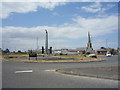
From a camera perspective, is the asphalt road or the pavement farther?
the pavement

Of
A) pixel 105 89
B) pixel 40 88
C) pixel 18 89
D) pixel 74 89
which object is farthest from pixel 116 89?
pixel 18 89

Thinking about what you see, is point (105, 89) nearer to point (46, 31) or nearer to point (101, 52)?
point (46, 31)

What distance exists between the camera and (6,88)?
858cm

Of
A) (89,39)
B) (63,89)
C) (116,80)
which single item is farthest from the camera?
(89,39)

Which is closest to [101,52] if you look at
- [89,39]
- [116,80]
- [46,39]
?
[89,39]

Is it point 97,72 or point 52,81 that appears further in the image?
point 97,72

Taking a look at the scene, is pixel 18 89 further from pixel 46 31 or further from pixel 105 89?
Result: pixel 46 31

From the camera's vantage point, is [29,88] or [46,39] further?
[46,39]

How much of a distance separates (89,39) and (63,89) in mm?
97890

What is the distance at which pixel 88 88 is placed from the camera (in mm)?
8477

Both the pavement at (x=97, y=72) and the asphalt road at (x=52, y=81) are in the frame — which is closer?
the asphalt road at (x=52, y=81)

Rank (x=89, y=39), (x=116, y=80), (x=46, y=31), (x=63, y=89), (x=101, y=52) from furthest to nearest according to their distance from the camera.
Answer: (x=101, y=52) → (x=89, y=39) → (x=46, y=31) → (x=116, y=80) → (x=63, y=89)

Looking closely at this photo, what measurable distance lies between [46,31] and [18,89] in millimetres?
47809

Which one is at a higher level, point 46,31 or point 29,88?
point 46,31
